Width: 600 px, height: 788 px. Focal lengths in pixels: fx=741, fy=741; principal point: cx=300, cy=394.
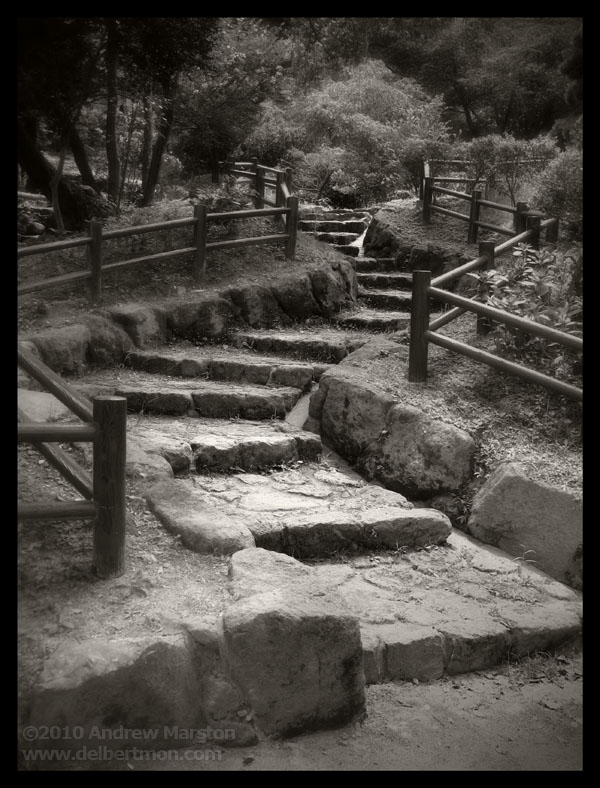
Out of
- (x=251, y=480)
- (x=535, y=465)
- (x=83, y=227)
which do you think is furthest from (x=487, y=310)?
(x=83, y=227)

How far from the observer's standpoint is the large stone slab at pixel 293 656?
8.98 feet

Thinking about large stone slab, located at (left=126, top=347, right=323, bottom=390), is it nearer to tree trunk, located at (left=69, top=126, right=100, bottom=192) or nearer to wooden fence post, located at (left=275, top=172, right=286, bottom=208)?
wooden fence post, located at (left=275, top=172, right=286, bottom=208)

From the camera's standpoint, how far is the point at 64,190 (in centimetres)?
315

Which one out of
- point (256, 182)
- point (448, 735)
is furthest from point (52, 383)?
point (256, 182)

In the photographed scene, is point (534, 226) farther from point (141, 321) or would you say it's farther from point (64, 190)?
point (64, 190)

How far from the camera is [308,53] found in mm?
3088

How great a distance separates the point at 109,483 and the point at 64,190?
1272 millimetres

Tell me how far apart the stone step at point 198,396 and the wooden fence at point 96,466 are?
1098mm

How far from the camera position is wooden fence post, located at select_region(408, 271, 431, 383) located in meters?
5.25

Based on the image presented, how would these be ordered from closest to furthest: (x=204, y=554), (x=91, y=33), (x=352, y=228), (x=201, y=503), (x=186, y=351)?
(x=91, y=33) → (x=204, y=554) → (x=201, y=503) → (x=186, y=351) → (x=352, y=228)

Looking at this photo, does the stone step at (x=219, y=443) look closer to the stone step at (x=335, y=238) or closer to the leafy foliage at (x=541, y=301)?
the leafy foliage at (x=541, y=301)

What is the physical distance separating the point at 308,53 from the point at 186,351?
10.3 feet

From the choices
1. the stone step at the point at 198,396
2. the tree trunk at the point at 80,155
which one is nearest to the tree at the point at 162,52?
the tree trunk at the point at 80,155
